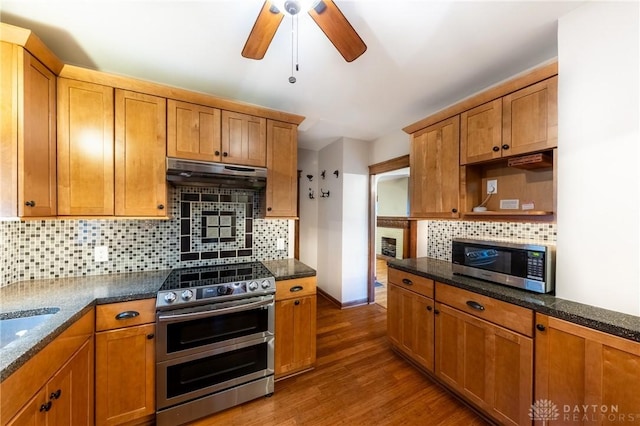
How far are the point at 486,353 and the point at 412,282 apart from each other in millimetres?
727

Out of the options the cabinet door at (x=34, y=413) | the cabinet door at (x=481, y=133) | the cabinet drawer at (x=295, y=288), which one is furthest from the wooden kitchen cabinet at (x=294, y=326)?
the cabinet door at (x=481, y=133)

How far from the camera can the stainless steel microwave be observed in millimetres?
1551

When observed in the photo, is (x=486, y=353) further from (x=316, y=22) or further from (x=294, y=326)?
(x=316, y=22)

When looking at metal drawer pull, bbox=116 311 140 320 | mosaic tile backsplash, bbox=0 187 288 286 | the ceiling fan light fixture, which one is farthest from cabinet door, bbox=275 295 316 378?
the ceiling fan light fixture

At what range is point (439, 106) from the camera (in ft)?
8.53

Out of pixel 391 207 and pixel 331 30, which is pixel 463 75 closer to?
pixel 331 30

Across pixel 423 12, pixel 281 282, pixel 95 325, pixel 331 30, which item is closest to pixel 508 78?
pixel 423 12

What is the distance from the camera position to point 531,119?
1.66 metres

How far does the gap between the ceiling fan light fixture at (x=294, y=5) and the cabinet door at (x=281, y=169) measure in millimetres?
1204

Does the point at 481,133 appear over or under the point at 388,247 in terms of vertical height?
over

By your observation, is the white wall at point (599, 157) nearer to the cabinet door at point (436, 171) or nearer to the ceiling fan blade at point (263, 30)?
the cabinet door at point (436, 171)

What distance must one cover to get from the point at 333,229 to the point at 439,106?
2.19 m

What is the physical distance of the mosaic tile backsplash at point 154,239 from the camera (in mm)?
1788

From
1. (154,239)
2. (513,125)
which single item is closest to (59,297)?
(154,239)
